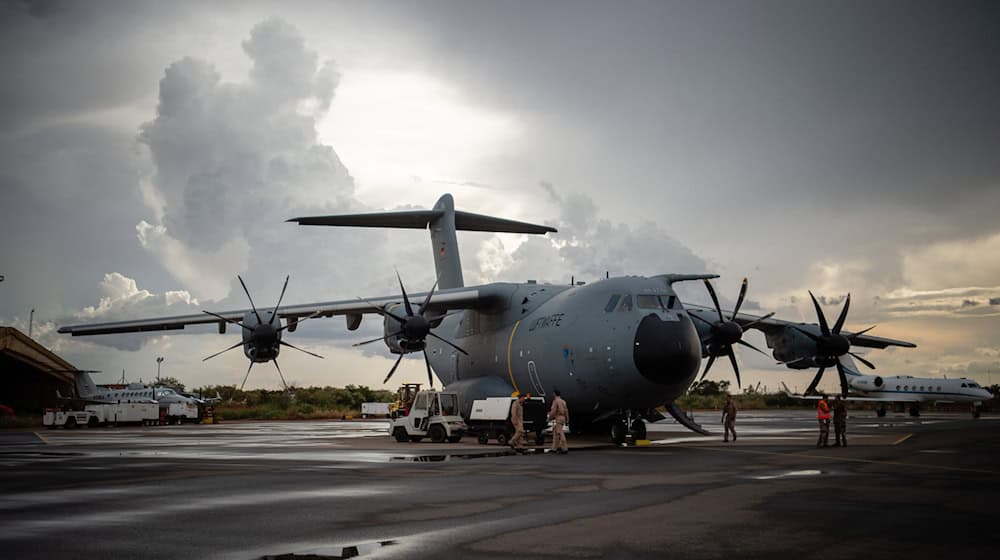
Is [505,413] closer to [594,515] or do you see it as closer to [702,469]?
[702,469]

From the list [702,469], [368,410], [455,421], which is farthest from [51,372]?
[702,469]

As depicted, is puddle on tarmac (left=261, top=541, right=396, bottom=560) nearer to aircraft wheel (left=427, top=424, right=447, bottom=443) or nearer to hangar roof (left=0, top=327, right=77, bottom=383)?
aircraft wheel (left=427, top=424, right=447, bottom=443)

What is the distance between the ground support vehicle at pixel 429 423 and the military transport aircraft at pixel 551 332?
1.61 meters

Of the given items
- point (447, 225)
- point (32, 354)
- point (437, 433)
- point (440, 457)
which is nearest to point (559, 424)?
point (440, 457)

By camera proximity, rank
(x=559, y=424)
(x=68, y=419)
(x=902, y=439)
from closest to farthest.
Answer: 1. (x=559, y=424)
2. (x=902, y=439)
3. (x=68, y=419)

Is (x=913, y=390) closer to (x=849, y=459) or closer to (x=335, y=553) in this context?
(x=849, y=459)

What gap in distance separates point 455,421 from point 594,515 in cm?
1649

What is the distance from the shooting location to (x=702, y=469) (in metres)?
14.6

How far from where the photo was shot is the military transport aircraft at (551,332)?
69.1ft

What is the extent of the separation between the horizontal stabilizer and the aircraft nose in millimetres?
13409

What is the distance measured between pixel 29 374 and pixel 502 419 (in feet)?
150

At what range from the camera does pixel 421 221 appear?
33656 millimetres

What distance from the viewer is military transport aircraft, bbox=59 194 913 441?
2105 centimetres

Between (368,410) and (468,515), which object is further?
(368,410)
